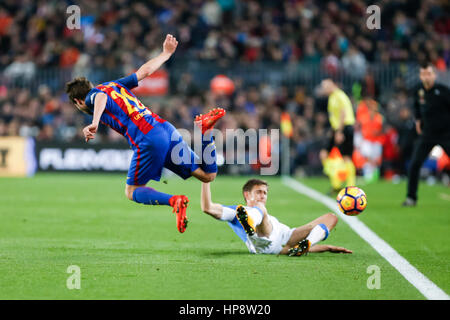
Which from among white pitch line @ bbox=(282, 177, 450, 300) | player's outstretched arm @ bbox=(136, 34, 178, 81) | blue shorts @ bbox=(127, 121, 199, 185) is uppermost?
player's outstretched arm @ bbox=(136, 34, 178, 81)

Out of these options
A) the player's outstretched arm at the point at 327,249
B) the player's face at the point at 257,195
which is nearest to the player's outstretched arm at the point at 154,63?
the player's face at the point at 257,195

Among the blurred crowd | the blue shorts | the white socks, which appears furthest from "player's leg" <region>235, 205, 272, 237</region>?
the blurred crowd

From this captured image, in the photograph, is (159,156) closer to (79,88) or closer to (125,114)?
(125,114)

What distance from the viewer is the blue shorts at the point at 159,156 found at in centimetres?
750

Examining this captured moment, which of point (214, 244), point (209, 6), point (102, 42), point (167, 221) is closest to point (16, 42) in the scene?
point (102, 42)

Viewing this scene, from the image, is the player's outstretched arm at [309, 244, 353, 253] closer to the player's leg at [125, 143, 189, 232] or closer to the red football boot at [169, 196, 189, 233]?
the red football boot at [169, 196, 189, 233]

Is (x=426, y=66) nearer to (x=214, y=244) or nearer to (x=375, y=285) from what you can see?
(x=214, y=244)

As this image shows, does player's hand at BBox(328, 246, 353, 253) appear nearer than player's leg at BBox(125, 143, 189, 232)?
No

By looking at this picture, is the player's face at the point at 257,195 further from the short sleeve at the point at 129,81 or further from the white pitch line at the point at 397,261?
the short sleeve at the point at 129,81

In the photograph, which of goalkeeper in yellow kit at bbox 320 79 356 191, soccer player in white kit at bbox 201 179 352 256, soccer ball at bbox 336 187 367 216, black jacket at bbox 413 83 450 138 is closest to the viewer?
soccer player in white kit at bbox 201 179 352 256

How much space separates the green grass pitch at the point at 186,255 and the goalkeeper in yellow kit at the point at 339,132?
1417 millimetres

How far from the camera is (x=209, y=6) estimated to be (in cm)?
2630

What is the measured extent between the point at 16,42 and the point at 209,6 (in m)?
7.06

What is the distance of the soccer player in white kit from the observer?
728 centimetres
